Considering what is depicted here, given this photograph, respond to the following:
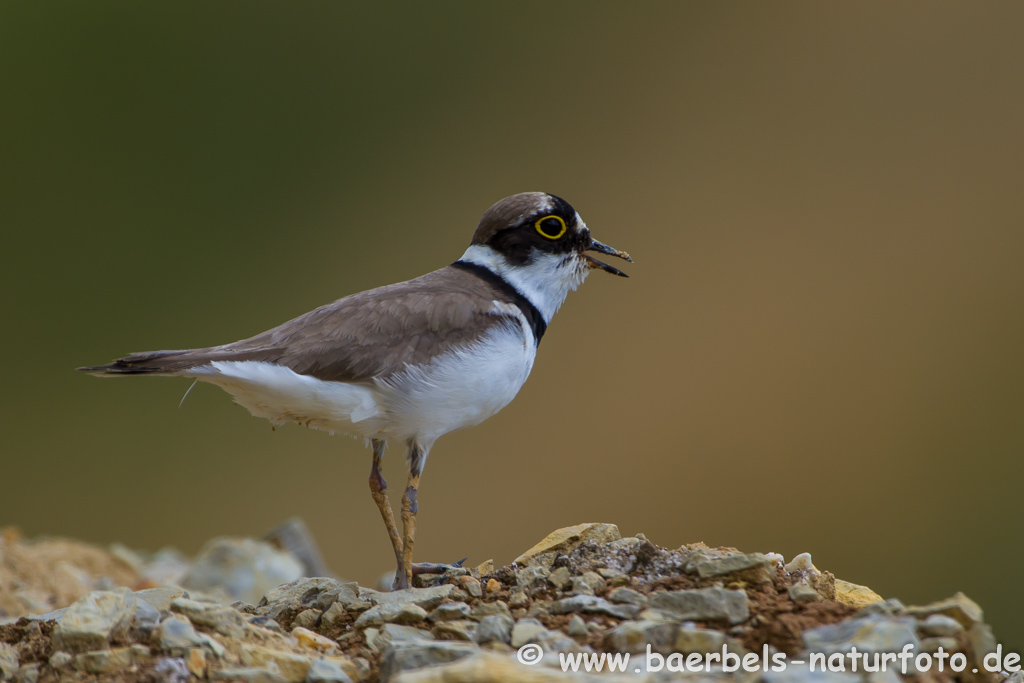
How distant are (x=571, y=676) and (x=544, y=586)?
893 mm

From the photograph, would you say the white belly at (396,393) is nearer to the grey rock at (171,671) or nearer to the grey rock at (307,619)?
the grey rock at (307,619)

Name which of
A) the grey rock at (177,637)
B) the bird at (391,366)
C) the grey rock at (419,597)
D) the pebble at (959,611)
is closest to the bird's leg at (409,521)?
the bird at (391,366)

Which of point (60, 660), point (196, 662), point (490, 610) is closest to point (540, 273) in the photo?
point (490, 610)

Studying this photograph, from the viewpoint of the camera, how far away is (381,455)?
4129mm

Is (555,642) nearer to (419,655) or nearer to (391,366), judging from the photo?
(419,655)

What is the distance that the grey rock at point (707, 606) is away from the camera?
9.05 feet

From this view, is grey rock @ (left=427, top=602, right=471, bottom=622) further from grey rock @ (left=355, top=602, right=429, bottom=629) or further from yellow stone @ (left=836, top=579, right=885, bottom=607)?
yellow stone @ (left=836, top=579, right=885, bottom=607)

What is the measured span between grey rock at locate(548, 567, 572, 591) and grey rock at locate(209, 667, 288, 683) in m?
0.98

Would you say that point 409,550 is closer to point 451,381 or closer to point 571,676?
point 451,381

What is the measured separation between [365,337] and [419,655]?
4.72 ft

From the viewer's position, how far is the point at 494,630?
2896mm

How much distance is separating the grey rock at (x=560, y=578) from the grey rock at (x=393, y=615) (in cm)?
45

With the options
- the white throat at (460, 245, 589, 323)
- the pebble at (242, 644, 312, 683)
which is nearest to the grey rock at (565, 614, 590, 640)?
the pebble at (242, 644, 312, 683)

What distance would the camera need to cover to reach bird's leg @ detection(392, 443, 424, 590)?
387 centimetres
